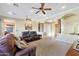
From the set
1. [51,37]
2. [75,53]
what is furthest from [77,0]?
[75,53]

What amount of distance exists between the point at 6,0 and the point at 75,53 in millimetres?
1947

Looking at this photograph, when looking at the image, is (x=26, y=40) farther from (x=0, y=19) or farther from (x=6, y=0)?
(x=6, y=0)

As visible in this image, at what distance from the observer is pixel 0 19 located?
248cm

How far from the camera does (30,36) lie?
2.68 meters

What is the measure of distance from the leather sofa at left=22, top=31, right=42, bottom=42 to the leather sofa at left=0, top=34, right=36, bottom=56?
0.21 m

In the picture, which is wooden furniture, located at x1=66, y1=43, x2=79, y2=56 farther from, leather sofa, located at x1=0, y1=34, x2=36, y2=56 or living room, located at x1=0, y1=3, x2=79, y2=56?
leather sofa, located at x1=0, y1=34, x2=36, y2=56

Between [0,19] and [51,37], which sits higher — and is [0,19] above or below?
above

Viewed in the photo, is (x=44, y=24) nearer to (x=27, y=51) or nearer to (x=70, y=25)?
(x=70, y=25)

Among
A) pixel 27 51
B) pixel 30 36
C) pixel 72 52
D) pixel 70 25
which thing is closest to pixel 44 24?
pixel 30 36

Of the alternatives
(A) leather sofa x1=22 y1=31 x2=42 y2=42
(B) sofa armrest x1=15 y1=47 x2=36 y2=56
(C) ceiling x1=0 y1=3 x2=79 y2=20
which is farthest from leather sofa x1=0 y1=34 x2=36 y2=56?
(C) ceiling x1=0 y1=3 x2=79 y2=20

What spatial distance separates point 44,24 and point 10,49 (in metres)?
0.93

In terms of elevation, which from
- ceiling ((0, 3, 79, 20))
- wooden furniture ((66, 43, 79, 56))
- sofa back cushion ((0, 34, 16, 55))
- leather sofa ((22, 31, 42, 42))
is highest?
ceiling ((0, 3, 79, 20))

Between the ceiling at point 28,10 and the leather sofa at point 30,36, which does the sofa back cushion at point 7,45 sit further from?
the ceiling at point 28,10

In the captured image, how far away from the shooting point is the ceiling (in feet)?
8.22
